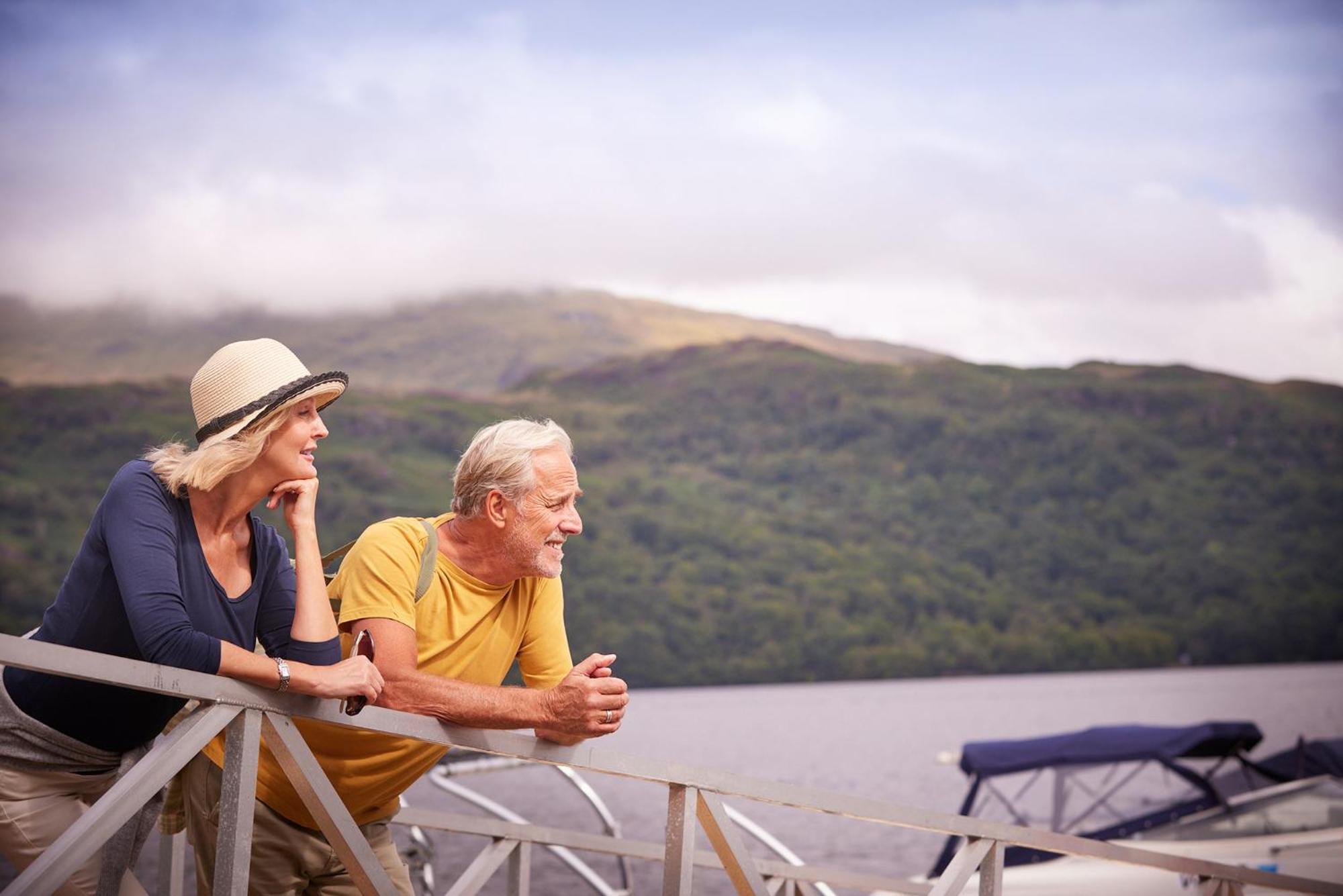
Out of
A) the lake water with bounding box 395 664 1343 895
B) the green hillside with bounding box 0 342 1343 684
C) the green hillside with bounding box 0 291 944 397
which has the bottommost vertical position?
the lake water with bounding box 395 664 1343 895

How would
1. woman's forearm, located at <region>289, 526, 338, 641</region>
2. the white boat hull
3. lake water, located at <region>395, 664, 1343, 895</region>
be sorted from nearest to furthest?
woman's forearm, located at <region>289, 526, 338, 641</region>, the white boat hull, lake water, located at <region>395, 664, 1343, 895</region>

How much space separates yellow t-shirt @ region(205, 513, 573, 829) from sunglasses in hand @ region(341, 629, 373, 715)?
0.25 meters

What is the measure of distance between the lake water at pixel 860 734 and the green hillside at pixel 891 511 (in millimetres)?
4590

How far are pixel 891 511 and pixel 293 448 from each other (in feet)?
436

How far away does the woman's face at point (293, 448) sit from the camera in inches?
112


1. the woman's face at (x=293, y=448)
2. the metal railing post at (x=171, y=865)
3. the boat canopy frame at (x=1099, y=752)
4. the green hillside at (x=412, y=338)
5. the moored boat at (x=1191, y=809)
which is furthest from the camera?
the green hillside at (x=412, y=338)

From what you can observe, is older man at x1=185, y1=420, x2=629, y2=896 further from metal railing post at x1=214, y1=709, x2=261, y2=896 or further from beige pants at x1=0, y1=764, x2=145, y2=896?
metal railing post at x1=214, y1=709, x2=261, y2=896

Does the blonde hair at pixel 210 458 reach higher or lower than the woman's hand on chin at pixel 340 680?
higher

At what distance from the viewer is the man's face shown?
3254 millimetres

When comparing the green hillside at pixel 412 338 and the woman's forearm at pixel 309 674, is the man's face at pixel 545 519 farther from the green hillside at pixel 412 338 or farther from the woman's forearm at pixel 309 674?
the green hillside at pixel 412 338

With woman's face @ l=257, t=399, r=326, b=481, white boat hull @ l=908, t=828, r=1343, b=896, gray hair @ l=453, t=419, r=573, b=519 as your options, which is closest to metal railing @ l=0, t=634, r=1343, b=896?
woman's face @ l=257, t=399, r=326, b=481

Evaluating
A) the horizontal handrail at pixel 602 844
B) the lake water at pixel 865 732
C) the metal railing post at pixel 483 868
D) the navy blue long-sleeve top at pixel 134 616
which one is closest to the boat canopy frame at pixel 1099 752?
the lake water at pixel 865 732

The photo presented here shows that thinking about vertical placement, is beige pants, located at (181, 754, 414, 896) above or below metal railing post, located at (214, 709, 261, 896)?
below

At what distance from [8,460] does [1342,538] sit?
116 metres
